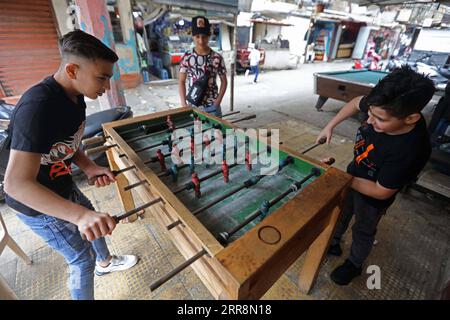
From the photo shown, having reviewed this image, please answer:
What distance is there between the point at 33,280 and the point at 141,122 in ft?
4.88

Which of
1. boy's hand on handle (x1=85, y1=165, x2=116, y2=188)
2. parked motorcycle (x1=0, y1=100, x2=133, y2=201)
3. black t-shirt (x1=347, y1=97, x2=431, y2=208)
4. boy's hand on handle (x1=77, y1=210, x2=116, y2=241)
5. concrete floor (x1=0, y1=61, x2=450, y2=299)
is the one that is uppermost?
black t-shirt (x1=347, y1=97, x2=431, y2=208)

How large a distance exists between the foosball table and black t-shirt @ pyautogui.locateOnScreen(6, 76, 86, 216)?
0.32 m

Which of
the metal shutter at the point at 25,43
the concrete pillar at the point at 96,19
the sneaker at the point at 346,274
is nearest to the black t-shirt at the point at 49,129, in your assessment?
the sneaker at the point at 346,274

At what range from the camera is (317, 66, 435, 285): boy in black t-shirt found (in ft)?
3.47

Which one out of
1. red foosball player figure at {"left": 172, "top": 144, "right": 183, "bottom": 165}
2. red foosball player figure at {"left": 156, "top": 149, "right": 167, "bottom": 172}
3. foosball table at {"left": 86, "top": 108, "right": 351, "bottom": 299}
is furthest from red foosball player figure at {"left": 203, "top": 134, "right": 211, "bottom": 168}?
red foosball player figure at {"left": 156, "top": 149, "right": 167, "bottom": 172}

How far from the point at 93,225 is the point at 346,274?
1793 millimetres

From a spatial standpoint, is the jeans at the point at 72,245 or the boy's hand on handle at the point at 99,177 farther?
the boy's hand on handle at the point at 99,177

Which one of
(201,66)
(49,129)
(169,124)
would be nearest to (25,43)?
(201,66)

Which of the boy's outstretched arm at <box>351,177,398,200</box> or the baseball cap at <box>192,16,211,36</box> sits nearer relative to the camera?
the boy's outstretched arm at <box>351,177,398,200</box>

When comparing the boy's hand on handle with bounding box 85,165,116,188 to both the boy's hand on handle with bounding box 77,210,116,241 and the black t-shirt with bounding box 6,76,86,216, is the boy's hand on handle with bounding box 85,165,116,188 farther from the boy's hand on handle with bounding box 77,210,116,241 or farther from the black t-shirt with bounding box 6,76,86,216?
the boy's hand on handle with bounding box 77,210,116,241

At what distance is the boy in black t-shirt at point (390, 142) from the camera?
1.06 m

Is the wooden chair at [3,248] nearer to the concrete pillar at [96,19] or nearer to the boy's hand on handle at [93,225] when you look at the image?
the boy's hand on handle at [93,225]

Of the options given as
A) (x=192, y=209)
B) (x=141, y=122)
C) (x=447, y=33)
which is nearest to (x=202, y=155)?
(x=192, y=209)

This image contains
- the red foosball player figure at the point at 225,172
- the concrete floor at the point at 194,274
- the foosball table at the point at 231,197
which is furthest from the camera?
the concrete floor at the point at 194,274
